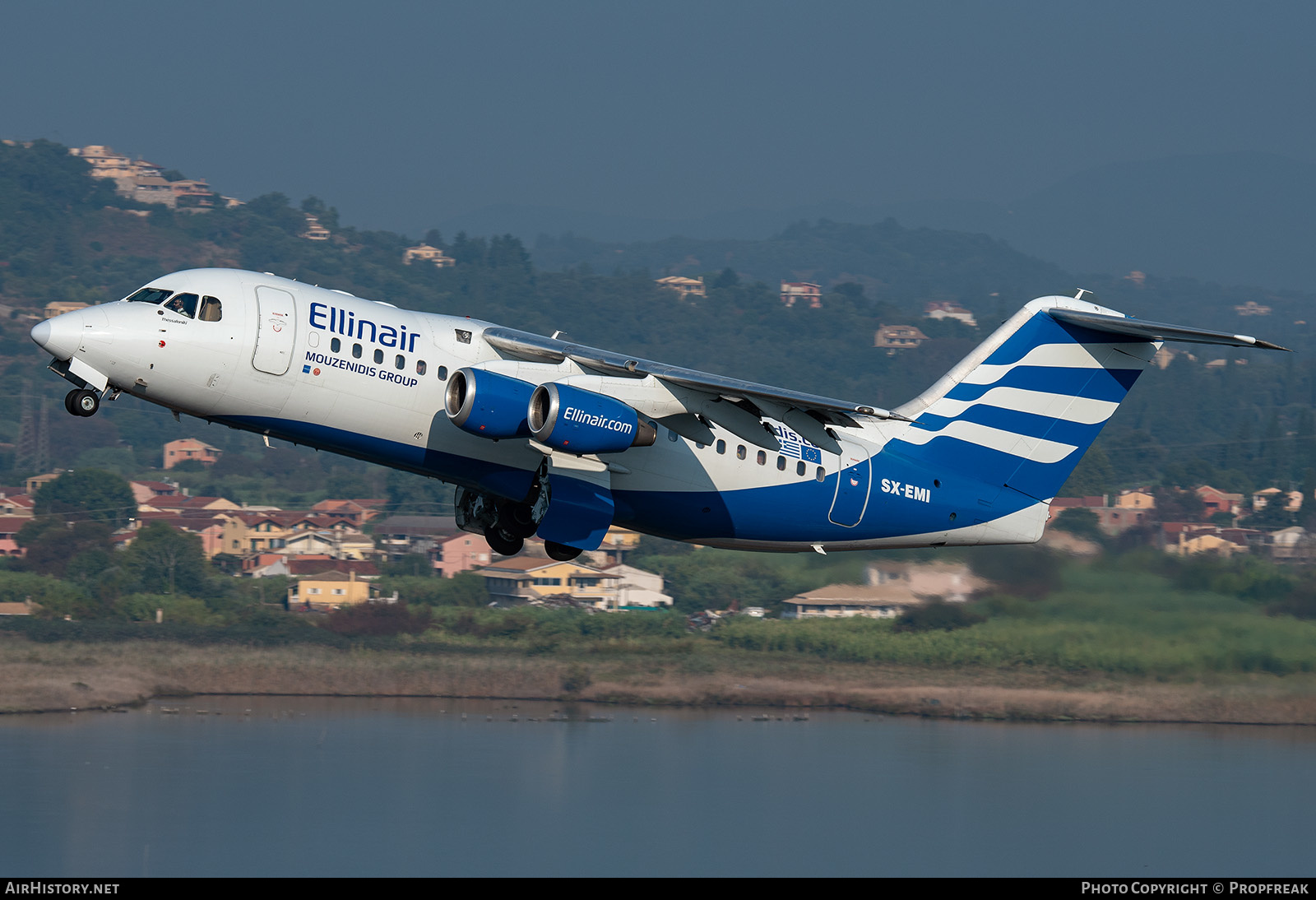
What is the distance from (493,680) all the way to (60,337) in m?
39.0

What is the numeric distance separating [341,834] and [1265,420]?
396 ft

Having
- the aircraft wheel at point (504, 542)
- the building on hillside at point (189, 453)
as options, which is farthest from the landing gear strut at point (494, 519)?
the building on hillside at point (189, 453)

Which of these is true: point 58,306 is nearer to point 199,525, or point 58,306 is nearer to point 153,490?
point 153,490

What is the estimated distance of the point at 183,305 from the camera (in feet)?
54.3

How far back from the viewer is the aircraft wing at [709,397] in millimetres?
17031

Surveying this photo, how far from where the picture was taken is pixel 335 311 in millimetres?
17094

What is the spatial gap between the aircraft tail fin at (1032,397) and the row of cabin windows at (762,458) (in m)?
1.94

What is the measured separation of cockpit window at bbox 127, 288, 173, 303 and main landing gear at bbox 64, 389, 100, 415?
1.16 metres

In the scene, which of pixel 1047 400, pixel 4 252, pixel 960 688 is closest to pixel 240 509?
pixel 960 688

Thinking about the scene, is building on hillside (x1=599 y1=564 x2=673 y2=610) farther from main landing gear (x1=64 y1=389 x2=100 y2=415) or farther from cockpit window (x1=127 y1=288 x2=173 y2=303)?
main landing gear (x1=64 y1=389 x2=100 y2=415)

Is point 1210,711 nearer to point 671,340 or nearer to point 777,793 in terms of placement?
point 777,793

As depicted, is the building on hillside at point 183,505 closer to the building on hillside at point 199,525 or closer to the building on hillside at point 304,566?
the building on hillside at point 199,525

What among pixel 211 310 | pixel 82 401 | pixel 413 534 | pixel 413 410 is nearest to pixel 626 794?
pixel 413 534

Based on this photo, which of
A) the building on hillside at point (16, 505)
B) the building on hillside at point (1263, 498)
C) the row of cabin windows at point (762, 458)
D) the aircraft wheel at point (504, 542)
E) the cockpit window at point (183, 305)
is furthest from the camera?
the building on hillside at point (16, 505)
